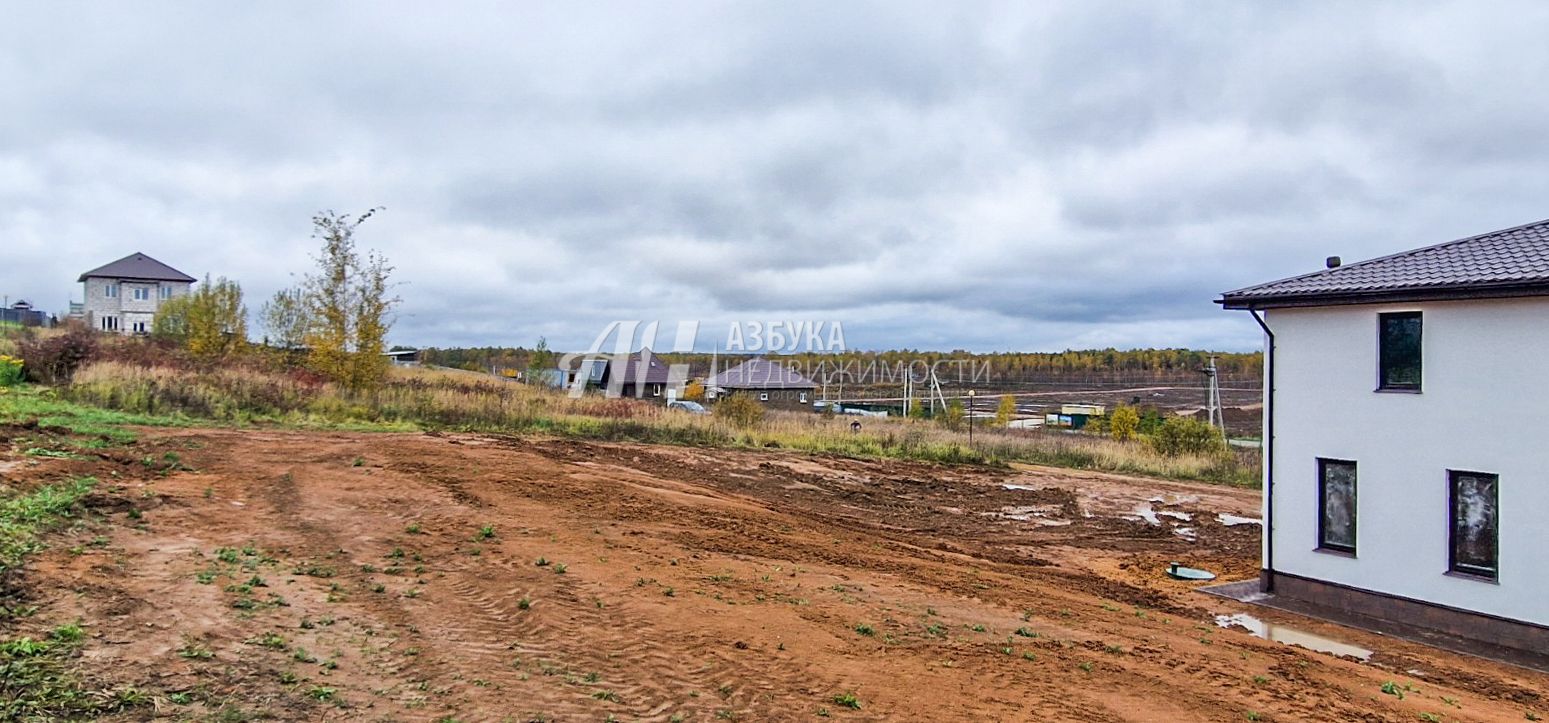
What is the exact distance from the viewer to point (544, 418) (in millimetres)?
25125

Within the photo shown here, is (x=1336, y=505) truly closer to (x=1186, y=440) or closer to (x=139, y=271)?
(x=1186, y=440)

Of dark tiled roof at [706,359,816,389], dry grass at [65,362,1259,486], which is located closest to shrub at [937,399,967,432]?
dry grass at [65,362,1259,486]

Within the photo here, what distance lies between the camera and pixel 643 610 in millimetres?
7578

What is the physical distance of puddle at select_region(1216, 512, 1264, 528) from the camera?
18344 mm

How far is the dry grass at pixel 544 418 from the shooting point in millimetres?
20281

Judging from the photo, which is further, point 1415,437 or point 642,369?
point 642,369

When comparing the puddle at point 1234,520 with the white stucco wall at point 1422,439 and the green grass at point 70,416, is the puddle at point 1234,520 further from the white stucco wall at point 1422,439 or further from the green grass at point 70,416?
the green grass at point 70,416

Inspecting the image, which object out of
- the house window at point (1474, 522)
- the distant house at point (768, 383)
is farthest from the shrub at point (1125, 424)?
the house window at point (1474, 522)

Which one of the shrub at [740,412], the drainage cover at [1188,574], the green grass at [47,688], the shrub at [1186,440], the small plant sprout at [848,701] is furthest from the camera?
the shrub at [1186,440]

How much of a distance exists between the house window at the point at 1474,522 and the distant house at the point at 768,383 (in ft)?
175

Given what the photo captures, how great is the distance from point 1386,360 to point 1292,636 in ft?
11.3

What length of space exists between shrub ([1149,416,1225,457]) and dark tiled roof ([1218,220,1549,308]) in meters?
18.3

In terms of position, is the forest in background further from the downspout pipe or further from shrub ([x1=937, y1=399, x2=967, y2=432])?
the downspout pipe

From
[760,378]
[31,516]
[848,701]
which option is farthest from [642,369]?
[848,701]
